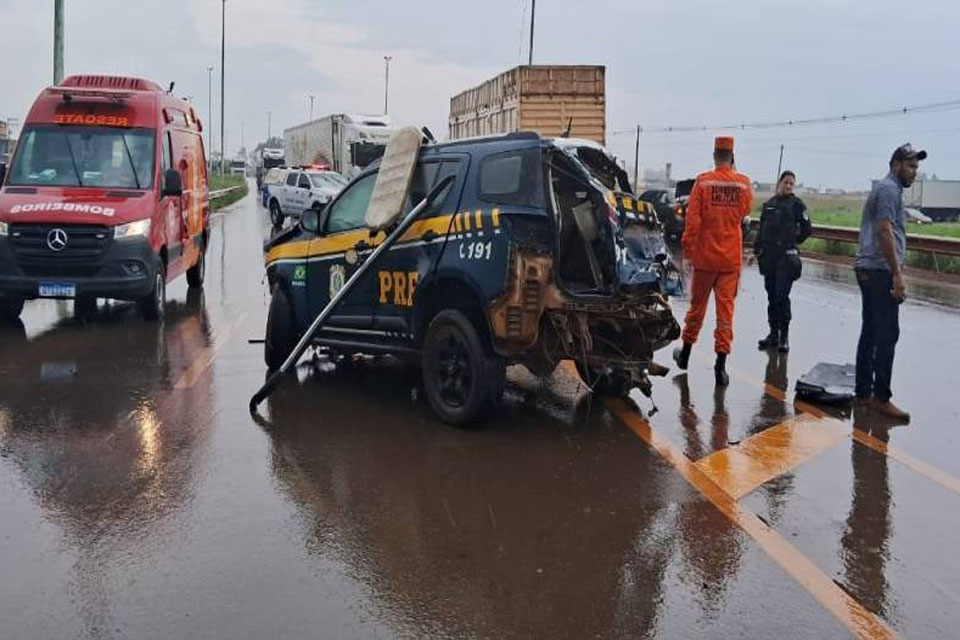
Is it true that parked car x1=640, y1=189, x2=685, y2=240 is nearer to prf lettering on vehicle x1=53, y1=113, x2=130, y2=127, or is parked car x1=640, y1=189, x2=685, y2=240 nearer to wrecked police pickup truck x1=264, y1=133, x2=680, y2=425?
prf lettering on vehicle x1=53, y1=113, x2=130, y2=127

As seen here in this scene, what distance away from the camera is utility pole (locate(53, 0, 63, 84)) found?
20547 mm

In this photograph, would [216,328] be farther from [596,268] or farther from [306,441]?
[596,268]

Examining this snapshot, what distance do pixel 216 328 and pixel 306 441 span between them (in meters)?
4.89

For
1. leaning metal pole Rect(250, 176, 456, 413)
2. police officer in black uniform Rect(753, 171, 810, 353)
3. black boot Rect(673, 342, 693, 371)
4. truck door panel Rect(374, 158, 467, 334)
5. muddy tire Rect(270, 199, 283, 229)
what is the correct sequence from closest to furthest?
1. truck door panel Rect(374, 158, 467, 334)
2. leaning metal pole Rect(250, 176, 456, 413)
3. black boot Rect(673, 342, 693, 371)
4. police officer in black uniform Rect(753, 171, 810, 353)
5. muddy tire Rect(270, 199, 283, 229)

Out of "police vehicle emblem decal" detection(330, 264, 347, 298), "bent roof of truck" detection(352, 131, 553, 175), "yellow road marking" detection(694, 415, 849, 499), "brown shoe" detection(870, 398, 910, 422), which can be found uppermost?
"bent roof of truck" detection(352, 131, 553, 175)

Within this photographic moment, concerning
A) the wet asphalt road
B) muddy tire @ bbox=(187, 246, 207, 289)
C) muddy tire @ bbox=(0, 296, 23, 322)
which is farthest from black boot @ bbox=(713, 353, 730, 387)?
muddy tire @ bbox=(187, 246, 207, 289)

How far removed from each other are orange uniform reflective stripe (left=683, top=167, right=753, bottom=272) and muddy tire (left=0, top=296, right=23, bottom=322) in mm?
7399

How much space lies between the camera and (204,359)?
9.01 metres

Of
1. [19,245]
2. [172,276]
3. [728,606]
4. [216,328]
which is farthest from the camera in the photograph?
[172,276]

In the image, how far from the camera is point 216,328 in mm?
10828

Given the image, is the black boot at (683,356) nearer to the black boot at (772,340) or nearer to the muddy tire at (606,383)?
the muddy tire at (606,383)

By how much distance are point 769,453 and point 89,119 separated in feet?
28.5

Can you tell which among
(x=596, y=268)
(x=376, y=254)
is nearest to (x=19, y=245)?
(x=376, y=254)

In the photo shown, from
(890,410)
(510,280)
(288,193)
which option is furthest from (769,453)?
(288,193)
